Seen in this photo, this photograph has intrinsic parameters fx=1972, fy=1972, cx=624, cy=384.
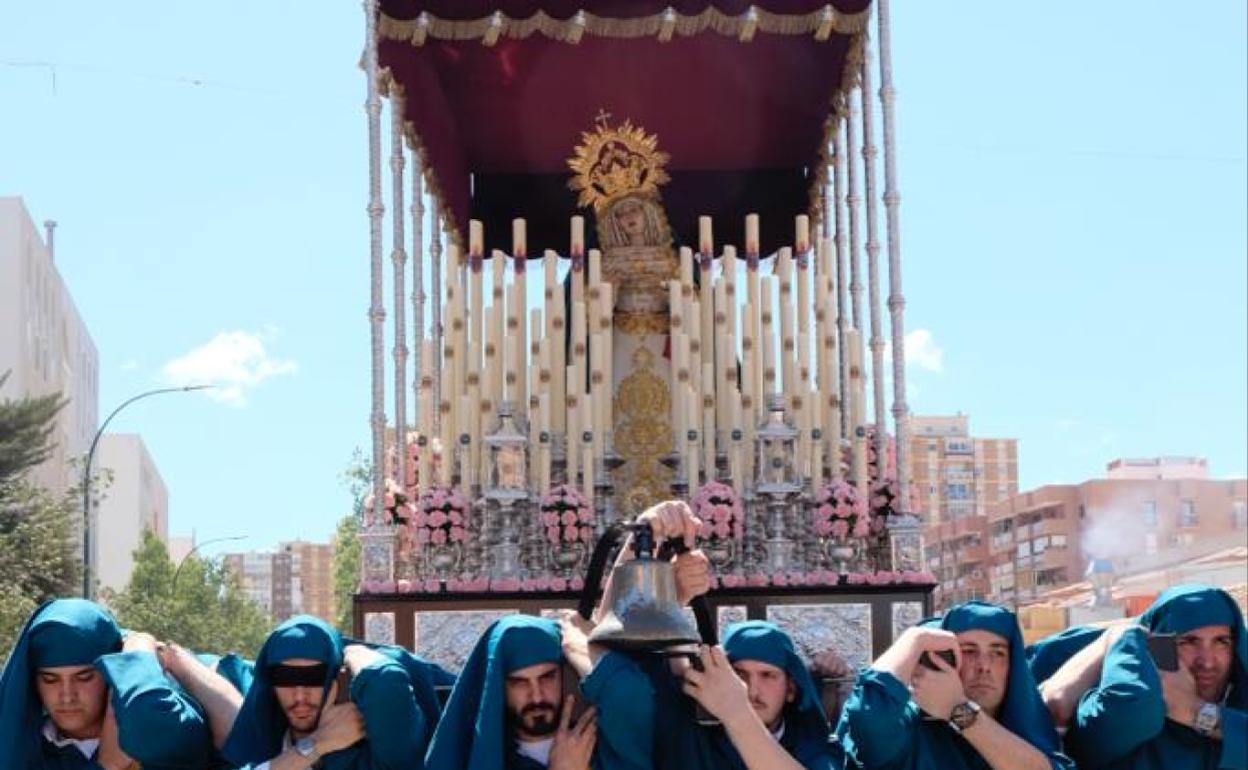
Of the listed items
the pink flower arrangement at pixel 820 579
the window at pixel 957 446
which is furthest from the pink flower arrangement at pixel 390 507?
the window at pixel 957 446

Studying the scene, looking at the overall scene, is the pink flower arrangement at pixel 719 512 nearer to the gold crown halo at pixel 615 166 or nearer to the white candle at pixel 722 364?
the white candle at pixel 722 364

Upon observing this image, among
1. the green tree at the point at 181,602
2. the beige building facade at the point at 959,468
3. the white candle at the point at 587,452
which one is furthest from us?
the beige building facade at the point at 959,468

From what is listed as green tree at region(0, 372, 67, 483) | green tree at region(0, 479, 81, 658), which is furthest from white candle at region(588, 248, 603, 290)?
green tree at region(0, 372, 67, 483)

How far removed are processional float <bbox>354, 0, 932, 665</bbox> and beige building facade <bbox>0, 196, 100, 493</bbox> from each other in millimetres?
29765

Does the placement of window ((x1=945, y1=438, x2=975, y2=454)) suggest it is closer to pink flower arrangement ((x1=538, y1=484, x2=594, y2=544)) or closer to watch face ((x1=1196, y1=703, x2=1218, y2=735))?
pink flower arrangement ((x1=538, y1=484, x2=594, y2=544))

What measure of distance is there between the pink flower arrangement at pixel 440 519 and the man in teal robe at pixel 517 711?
7.10m

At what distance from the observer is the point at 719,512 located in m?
11.6

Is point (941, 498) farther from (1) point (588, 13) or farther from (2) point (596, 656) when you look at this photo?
(2) point (596, 656)

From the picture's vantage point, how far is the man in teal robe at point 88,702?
4.83 metres

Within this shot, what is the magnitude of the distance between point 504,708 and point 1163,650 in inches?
65.1

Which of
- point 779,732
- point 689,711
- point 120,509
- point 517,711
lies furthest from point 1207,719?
point 120,509

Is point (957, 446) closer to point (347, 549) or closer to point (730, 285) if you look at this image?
point (347, 549)

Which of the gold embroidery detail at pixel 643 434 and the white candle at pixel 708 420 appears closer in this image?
the white candle at pixel 708 420

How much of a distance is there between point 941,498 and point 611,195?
323 feet
